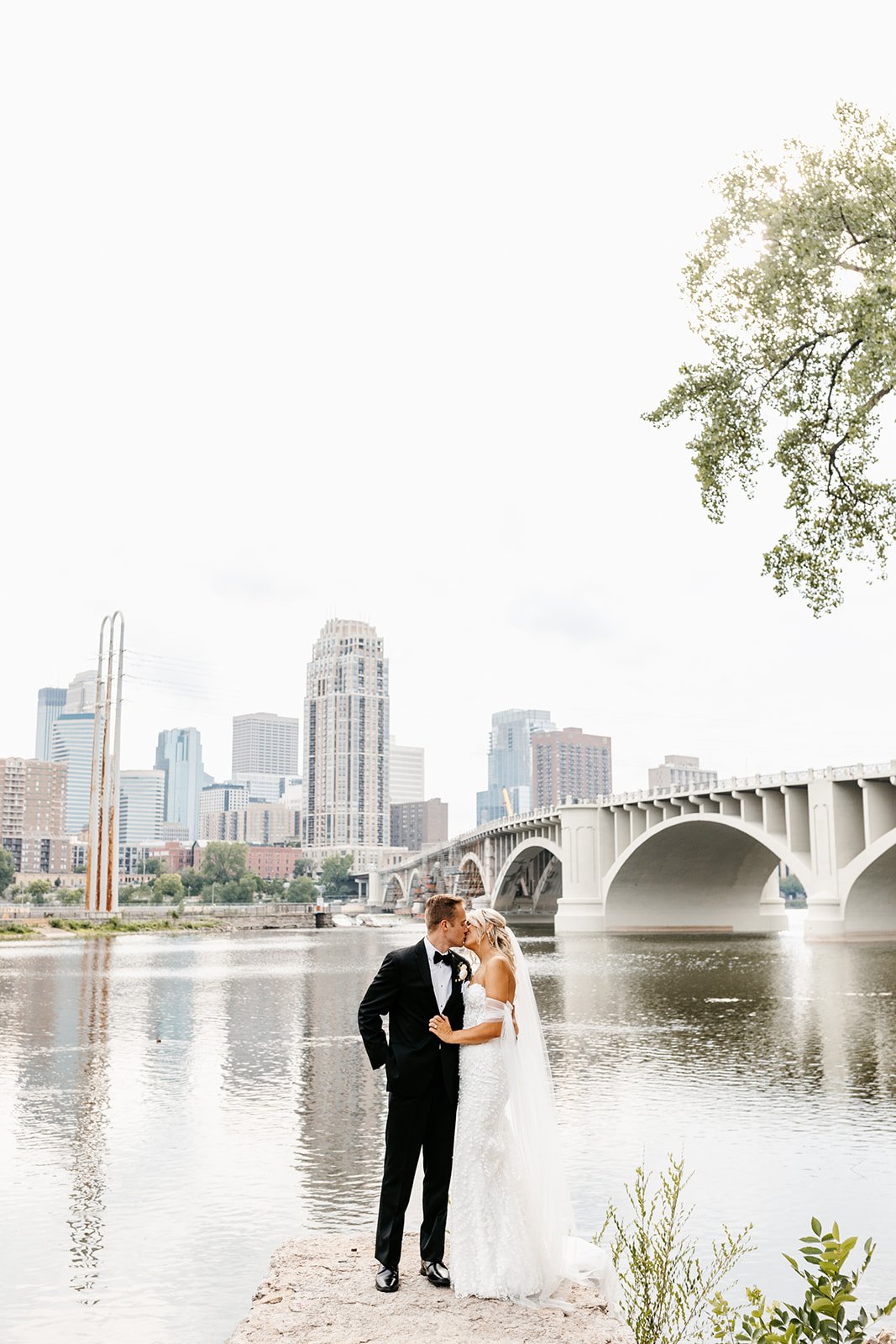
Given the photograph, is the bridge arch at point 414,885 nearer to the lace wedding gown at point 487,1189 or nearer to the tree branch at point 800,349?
the tree branch at point 800,349

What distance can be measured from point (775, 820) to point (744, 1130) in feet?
163

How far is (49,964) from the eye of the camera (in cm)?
4397

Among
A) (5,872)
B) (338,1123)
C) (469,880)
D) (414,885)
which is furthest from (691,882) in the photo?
(5,872)

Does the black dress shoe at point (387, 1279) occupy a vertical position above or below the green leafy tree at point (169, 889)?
above

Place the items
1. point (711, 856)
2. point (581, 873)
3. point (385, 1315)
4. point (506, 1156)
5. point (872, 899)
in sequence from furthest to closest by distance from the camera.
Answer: point (581, 873), point (711, 856), point (872, 899), point (506, 1156), point (385, 1315)

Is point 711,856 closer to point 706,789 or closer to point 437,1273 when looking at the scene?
point 706,789

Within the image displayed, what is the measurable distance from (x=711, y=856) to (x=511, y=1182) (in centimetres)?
7298

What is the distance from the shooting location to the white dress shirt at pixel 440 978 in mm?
7457

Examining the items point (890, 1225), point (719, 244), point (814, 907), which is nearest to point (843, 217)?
point (719, 244)

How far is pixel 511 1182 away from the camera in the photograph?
7.04 metres

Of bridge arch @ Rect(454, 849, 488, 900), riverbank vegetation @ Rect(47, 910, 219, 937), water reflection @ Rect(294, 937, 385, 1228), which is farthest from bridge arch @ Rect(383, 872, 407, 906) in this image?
water reflection @ Rect(294, 937, 385, 1228)

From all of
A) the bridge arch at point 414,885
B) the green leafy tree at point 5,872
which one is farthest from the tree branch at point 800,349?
the green leafy tree at point 5,872

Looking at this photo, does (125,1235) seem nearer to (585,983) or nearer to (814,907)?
(585,983)

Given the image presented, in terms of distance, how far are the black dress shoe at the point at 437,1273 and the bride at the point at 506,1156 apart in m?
0.18
